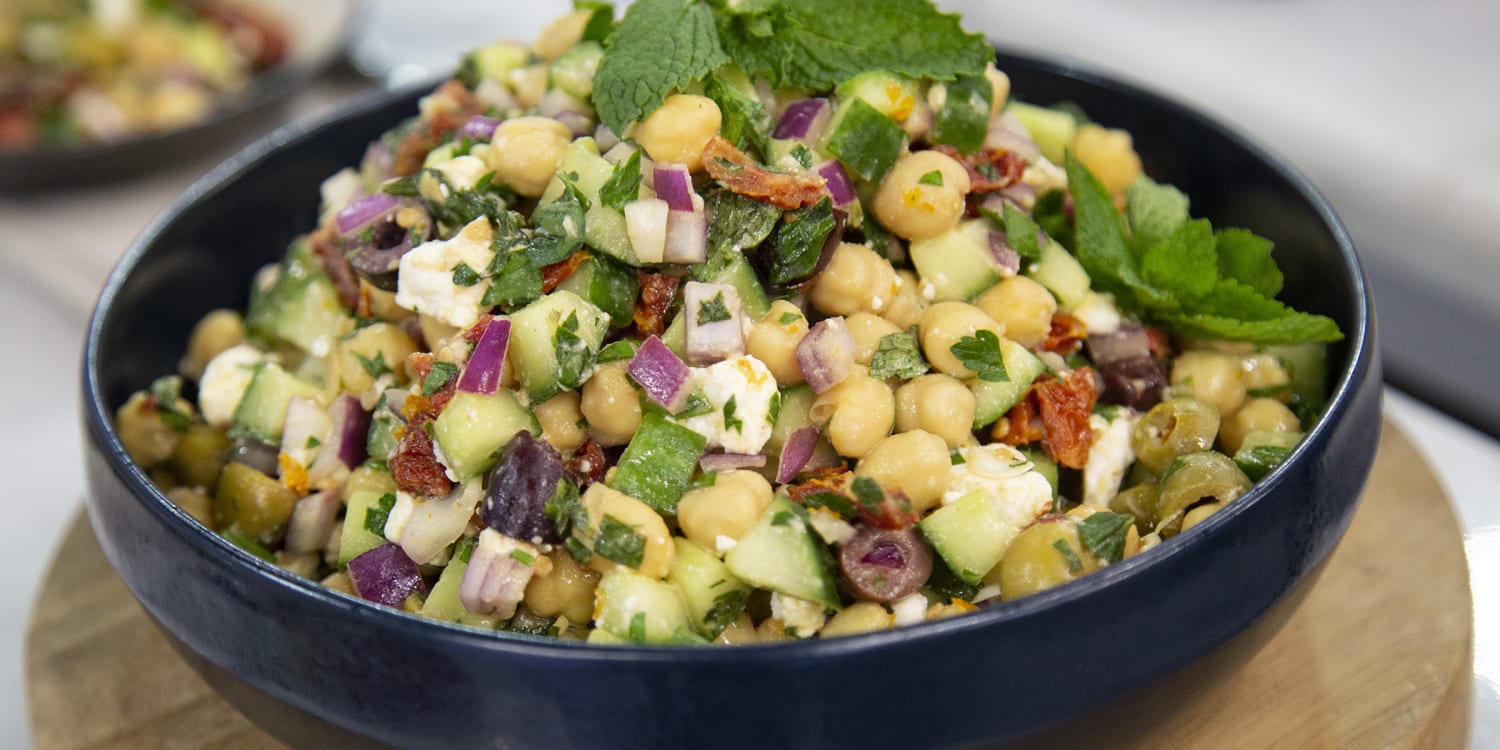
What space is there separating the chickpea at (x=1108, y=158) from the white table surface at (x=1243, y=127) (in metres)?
0.88

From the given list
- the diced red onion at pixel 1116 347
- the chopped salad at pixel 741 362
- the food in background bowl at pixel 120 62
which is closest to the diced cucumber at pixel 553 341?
the chopped salad at pixel 741 362

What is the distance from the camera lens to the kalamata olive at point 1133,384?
2.27m

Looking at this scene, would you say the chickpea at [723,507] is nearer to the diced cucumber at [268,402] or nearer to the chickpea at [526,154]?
the chickpea at [526,154]

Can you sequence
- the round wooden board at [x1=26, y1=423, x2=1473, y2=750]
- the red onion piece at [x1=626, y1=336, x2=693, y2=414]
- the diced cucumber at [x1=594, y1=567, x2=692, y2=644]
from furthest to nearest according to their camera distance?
the round wooden board at [x1=26, y1=423, x2=1473, y2=750] → the red onion piece at [x1=626, y1=336, x2=693, y2=414] → the diced cucumber at [x1=594, y1=567, x2=692, y2=644]

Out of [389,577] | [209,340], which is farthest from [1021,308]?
[209,340]

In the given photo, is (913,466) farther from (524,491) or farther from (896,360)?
(524,491)

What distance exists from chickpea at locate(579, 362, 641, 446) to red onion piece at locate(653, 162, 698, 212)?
269 millimetres

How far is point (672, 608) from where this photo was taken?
5.93 feet

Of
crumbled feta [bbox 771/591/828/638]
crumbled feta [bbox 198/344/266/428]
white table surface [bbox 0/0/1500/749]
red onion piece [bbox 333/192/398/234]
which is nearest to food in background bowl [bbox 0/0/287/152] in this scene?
white table surface [bbox 0/0/1500/749]

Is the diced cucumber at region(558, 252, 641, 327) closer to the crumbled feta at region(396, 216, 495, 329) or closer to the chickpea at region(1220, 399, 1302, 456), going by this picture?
the crumbled feta at region(396, 216, 495, 329)

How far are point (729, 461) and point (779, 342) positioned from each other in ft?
0.67

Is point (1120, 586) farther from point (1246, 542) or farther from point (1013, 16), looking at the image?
point (1013, 16)

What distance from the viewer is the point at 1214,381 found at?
7.47 ft

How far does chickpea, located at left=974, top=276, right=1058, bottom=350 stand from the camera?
221 cm
